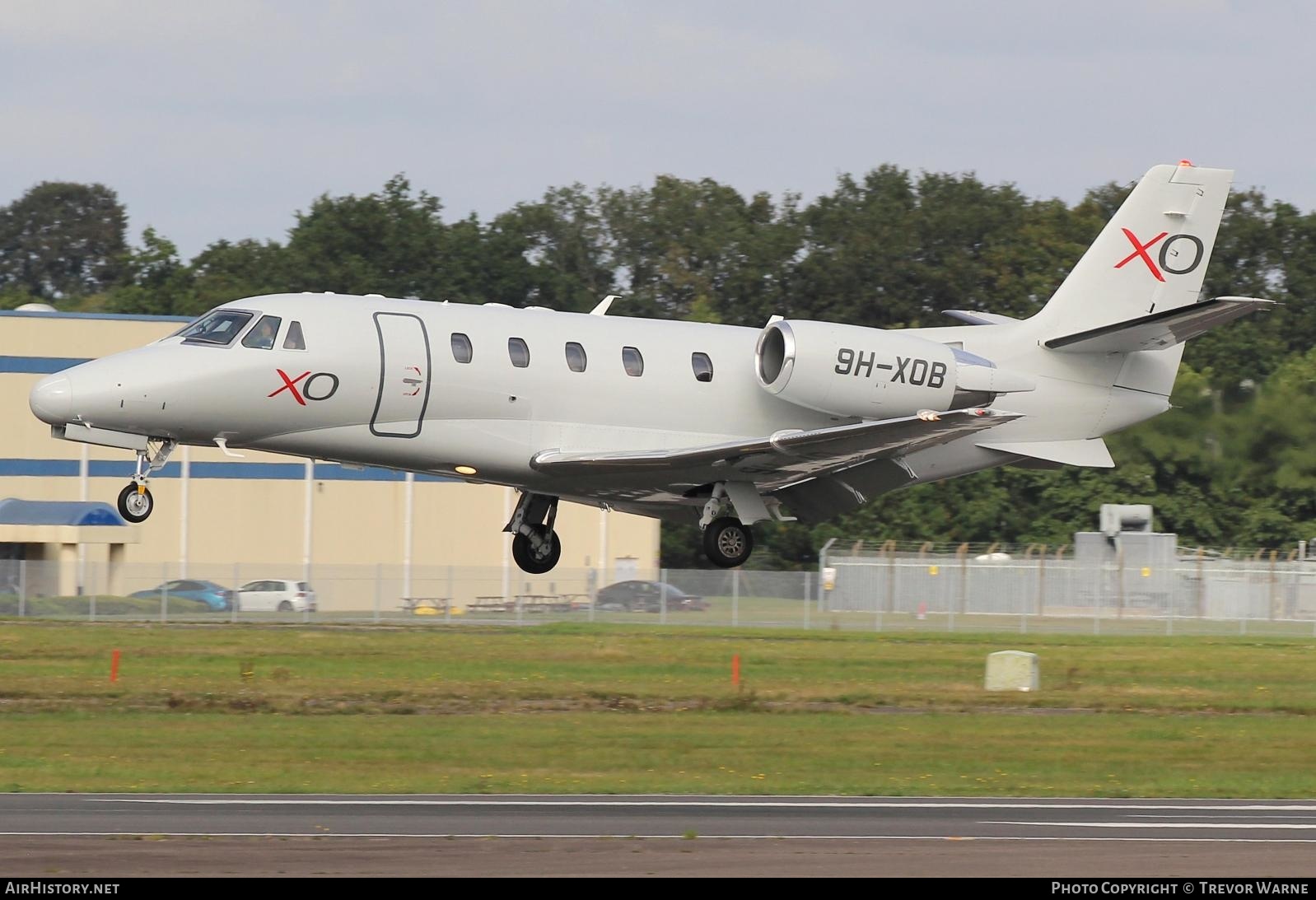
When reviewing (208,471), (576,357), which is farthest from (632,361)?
(208,471)

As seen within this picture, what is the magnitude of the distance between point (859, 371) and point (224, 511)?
28.4 meters

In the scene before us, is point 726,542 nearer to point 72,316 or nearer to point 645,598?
point 645,598

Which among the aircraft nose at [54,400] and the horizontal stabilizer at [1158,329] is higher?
the horizontal stabilizer at [1158,329]

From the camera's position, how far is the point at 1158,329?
77.2 feet

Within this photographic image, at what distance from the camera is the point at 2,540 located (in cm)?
4525

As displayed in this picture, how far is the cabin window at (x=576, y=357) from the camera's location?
21.9 meters

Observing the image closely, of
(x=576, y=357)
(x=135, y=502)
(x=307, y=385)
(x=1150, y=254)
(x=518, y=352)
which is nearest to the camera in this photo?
(x=135, y=502)

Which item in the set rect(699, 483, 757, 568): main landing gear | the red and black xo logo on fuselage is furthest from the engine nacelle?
the red and black xo logo on fuselage

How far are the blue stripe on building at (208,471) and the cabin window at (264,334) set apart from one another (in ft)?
82.6

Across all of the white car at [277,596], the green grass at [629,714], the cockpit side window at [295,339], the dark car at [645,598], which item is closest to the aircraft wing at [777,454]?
the cockpit side window at [295,339]

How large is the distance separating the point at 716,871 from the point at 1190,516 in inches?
1590

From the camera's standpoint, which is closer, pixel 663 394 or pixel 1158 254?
pixel 663 394

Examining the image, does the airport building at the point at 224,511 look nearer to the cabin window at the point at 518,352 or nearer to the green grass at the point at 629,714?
the green grass at the point at 629,714

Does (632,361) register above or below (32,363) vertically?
below
